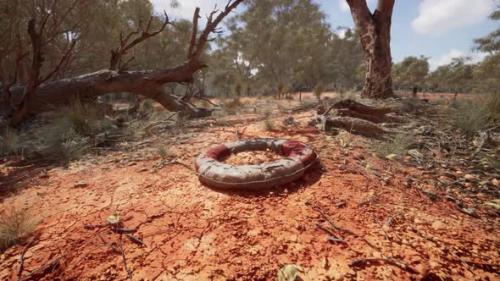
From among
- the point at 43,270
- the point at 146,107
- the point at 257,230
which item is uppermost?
the point at 146,107

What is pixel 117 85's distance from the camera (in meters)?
6.00

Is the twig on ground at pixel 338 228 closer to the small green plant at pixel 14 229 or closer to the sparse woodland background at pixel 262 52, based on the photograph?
the small green plant at pixel 14 229

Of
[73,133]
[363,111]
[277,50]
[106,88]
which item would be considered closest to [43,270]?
[73,133]

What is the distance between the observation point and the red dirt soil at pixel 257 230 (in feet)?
4.87

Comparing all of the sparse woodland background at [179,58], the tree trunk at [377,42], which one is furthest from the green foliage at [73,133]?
the tree trunk at [377,42]

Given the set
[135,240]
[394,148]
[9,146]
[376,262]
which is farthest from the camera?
[9,146]

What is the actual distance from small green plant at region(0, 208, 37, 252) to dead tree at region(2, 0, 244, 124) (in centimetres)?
411

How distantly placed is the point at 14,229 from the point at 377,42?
689cm

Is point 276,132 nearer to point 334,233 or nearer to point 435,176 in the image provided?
point 435,176

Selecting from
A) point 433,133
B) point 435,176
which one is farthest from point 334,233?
point 433,133

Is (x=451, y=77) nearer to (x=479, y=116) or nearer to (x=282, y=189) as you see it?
(x=479, y=116)

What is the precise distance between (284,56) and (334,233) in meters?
21.7

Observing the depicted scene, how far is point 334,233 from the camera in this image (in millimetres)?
1716

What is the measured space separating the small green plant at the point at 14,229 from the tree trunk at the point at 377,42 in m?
6.62
